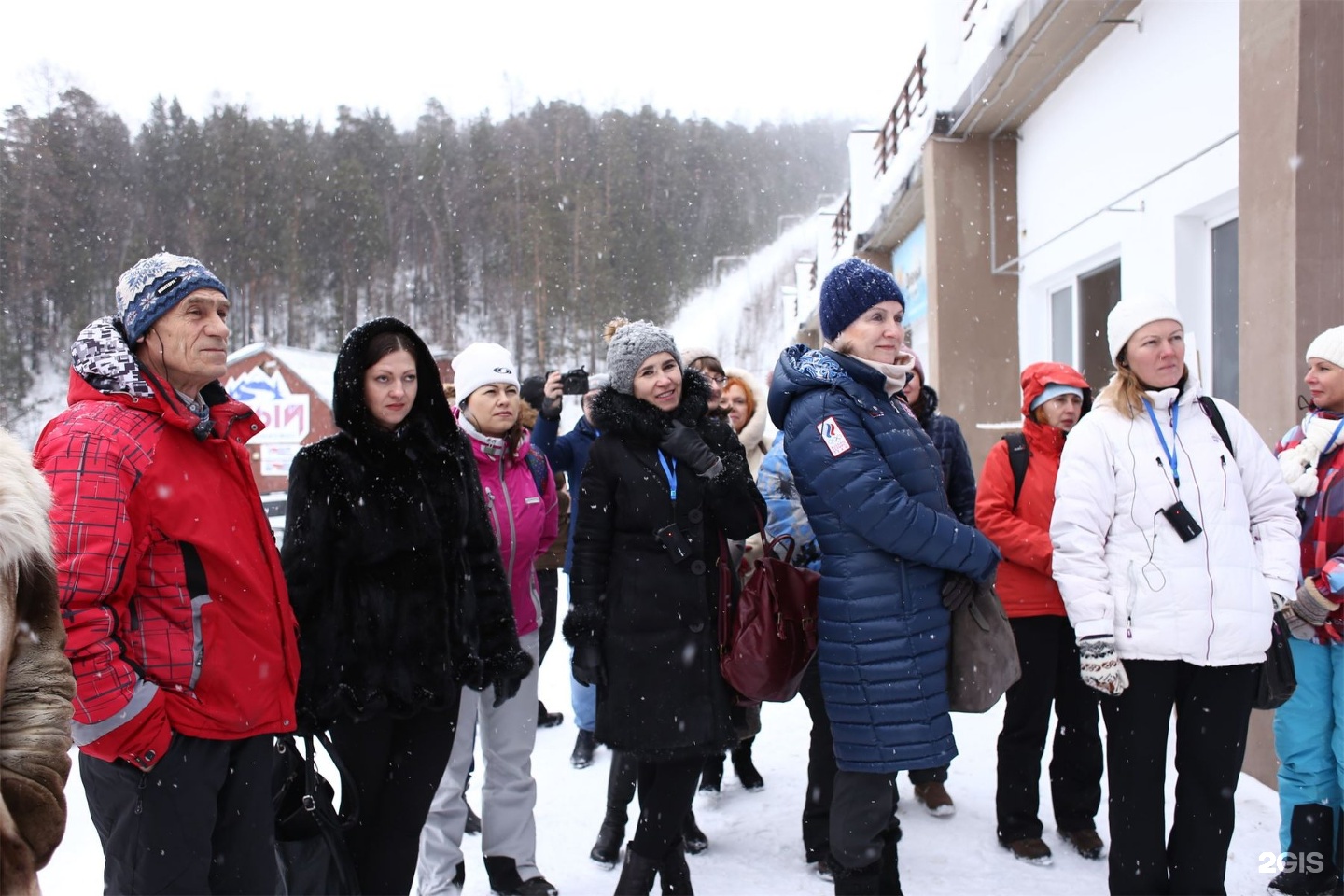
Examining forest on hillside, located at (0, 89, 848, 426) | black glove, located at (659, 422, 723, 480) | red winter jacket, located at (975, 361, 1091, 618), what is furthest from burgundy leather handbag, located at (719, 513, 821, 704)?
forest on hillside, located at (0, 89, 848, 426)

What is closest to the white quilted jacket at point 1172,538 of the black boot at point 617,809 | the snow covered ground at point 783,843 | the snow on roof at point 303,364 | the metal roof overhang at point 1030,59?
the snow covered ground at point 783,843

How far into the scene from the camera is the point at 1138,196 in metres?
6.46

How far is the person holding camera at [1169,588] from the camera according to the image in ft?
8.53

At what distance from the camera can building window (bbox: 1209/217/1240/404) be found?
555cm

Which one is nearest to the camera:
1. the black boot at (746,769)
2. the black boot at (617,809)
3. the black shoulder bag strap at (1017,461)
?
the black boot at (617,809)

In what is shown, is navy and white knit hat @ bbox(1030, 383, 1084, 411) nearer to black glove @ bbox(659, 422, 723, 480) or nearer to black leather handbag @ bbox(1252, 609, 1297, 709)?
black leather handbag @ bbox(1252, 609, 1297, 709)

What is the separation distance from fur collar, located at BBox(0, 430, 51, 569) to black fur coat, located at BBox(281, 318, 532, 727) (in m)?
1.00

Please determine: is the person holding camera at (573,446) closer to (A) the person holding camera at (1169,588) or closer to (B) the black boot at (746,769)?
(B) the black boot at (746,769)

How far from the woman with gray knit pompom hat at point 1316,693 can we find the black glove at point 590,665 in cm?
237

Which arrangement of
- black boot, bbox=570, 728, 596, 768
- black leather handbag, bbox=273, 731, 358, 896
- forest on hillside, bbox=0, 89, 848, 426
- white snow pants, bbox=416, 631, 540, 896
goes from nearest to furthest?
black leather handbag, bbox=273, 731, 358, 896 < white snow pants, bbox=416, 631, 540, 896 < black boot, bbox=570, 728, 596, 768 < forest on hillside, bbox=0, 89, 848, 426

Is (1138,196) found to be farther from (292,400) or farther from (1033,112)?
(292,400)

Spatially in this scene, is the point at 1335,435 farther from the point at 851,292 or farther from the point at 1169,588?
the point at 851,292

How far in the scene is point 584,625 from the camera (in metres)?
2.96

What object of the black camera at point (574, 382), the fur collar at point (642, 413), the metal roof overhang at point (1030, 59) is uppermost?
the metal roof overhang at point (1030, 59)
